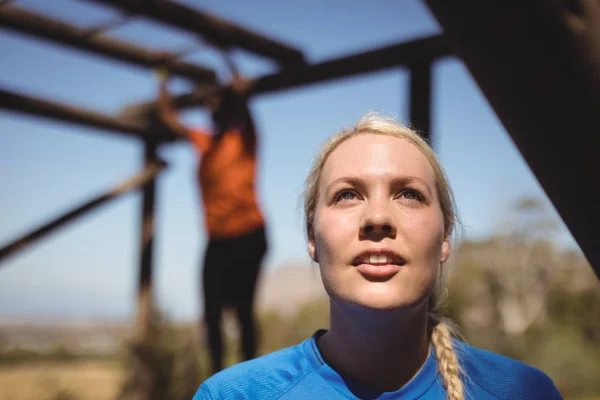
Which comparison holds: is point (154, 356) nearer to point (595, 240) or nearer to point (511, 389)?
point (511, 389)

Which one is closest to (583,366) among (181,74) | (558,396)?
(181,74)

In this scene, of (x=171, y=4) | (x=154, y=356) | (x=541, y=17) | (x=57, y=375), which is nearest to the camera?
(x=541, y=17)

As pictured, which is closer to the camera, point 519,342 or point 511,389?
point 511,389

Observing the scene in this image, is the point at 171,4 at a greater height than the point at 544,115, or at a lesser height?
greater

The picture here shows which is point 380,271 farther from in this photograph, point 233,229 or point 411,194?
point 233,229

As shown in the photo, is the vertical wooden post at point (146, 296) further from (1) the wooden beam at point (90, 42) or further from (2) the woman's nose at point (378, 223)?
(2) the woman's nose at point (378, 223)

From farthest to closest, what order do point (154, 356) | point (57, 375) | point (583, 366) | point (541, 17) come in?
point (583, 366) → point (57, 375) → point (154, 356) → point (541, 17)

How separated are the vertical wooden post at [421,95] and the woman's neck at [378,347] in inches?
58.6

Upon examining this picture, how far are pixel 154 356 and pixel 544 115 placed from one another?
16.2 ft

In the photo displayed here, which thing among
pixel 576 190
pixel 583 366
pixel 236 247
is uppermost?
pixel 576 190

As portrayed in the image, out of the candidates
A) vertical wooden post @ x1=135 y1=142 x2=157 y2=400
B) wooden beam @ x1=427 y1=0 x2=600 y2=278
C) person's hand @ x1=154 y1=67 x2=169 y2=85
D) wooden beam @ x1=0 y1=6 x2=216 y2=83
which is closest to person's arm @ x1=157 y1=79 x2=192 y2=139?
person's hand @ x1=154 y1=67 x2=169 y2=85

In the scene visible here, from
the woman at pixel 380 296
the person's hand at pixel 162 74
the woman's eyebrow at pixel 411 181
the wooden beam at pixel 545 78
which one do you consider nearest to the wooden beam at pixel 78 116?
the person's hand at pixel 162 74

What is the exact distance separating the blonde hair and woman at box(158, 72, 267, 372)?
1.96 m

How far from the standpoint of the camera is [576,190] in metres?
0.62
